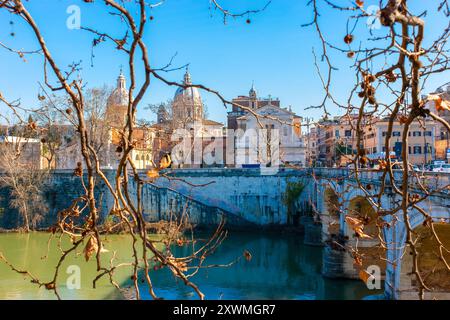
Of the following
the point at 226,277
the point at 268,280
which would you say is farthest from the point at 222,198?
the point at 268,280

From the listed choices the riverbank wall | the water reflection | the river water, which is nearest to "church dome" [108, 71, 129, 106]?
the river water

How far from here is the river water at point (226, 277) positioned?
11477 mm

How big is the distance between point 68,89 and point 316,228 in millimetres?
17622

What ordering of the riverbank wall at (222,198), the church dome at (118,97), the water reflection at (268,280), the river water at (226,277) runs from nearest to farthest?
the church dome at (118,97)
the river water at (226,277)
the water reflection at (268,280)
the riverbank wall at (222,198)

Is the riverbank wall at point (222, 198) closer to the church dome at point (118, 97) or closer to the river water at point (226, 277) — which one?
the river water at point (226, 277)

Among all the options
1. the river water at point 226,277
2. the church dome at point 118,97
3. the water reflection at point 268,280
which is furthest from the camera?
the water reflection at point 268,280

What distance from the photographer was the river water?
37.7 ft

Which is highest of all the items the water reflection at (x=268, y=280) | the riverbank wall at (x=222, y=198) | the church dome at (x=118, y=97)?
the church dome at (x=118, y=97)

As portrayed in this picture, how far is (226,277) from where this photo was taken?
545 inches

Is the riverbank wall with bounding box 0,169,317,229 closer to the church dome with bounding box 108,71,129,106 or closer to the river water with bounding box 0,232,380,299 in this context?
the river water with bounding box 0,232,380,299

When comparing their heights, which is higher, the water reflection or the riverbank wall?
the riverbank wall

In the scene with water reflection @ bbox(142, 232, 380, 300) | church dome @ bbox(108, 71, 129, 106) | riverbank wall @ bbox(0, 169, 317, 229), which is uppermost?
church dome @ bbox(108, 71, 129, 106)

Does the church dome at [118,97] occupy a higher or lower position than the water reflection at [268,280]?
higher

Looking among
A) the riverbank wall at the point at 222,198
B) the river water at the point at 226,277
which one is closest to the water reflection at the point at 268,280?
the river water at the point at 226,277
